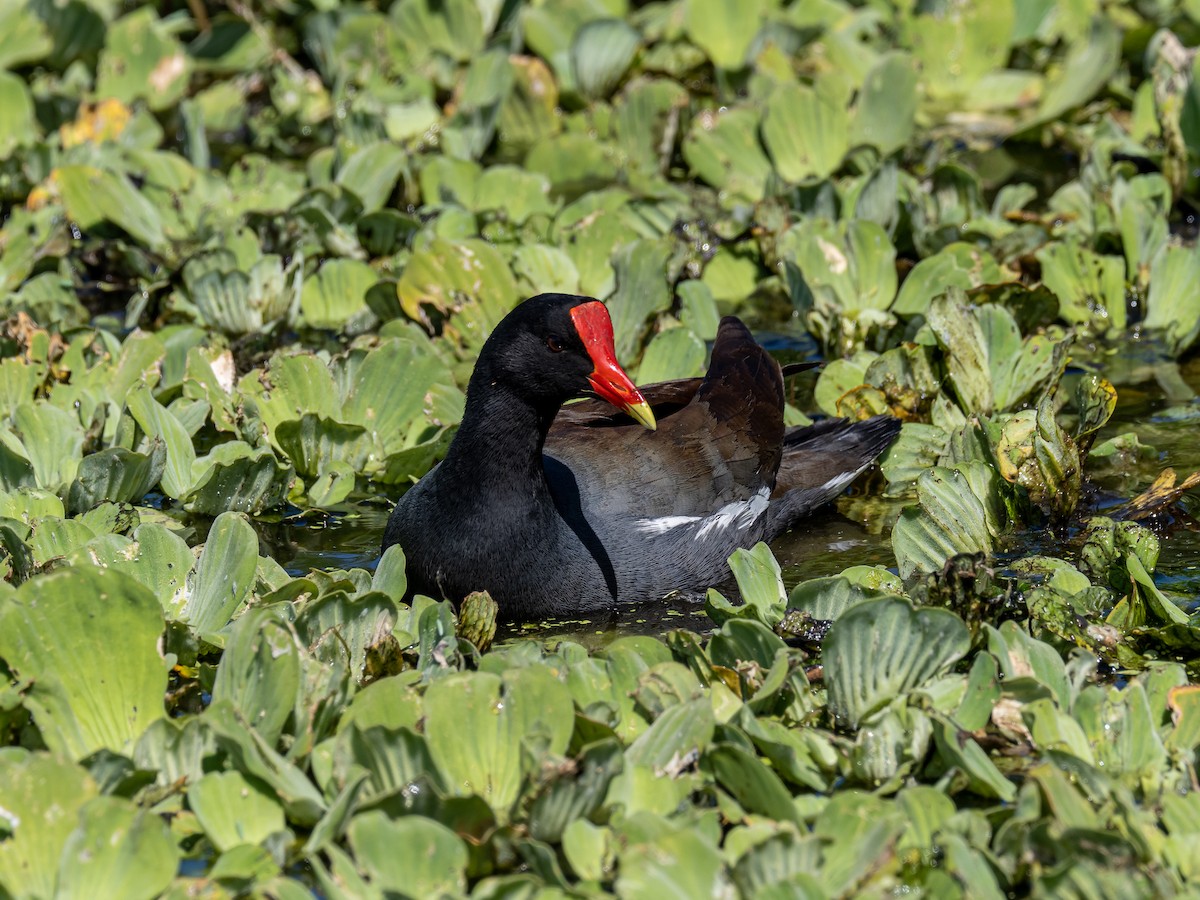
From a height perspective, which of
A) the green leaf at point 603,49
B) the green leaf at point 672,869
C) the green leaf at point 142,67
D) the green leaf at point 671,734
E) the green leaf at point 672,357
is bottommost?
the green leaf at point 672,357

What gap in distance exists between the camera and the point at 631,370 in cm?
582

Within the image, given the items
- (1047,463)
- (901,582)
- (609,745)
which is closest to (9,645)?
(609,745)

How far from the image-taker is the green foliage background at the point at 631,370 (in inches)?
118

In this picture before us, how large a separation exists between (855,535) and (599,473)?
88cm

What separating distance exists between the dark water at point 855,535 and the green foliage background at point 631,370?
0.22 feet

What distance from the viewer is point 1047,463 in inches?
179

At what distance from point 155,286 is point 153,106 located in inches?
90.6

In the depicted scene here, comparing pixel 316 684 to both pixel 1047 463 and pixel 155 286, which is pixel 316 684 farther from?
pixel 155 286

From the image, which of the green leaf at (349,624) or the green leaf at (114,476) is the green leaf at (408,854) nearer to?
the green leaf at (349,624)

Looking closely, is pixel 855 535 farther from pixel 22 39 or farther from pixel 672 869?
pixel 22 39

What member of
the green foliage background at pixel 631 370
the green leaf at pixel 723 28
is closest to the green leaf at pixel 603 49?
the green foliage background at pixel 631 370

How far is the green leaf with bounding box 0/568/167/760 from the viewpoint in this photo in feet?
10.9

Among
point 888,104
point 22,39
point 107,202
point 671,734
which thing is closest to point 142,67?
point 22,39

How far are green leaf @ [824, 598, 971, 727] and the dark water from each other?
968 millimetres
